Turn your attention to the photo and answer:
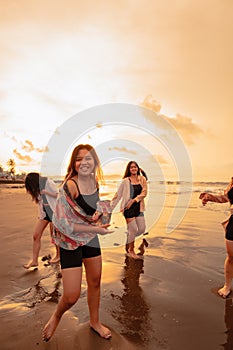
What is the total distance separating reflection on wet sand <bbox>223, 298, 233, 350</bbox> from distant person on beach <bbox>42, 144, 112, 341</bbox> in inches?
53.3

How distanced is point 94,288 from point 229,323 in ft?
6.00

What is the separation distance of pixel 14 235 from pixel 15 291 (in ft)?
14.3

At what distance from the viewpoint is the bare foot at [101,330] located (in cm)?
318

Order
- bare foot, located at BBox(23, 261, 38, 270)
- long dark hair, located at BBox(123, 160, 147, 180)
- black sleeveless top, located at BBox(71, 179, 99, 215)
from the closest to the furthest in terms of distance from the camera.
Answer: black sleeveless top, located at BBox(71, 179, 99, 215)
bare foot, located at BBox(23, 261, 38, 270)
long dark hair, located at BBox(123, 160, 147, 180)

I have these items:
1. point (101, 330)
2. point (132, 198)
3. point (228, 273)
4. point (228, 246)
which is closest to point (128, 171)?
point (132, 198)

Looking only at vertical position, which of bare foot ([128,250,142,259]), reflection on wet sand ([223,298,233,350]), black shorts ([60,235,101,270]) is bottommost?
reflection on wet sand ([223,298,233,350])

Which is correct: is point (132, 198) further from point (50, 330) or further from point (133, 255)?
point (50, 330)

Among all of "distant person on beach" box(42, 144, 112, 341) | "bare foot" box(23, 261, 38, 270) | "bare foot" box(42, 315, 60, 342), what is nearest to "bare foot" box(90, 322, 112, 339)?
"distant person on beach" box(42, 144, 112, 341)

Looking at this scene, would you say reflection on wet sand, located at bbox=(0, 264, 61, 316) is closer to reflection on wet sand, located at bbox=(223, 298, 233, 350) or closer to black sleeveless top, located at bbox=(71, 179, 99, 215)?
black sleeveless top, located at bbox=(71, 179, 99, 215)

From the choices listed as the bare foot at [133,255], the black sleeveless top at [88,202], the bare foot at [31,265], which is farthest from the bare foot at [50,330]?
the bare foot at [133,255]

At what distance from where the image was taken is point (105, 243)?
7730 mm

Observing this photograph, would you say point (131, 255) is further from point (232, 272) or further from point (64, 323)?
point (64, 323)

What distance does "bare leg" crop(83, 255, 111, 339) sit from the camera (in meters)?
3.16

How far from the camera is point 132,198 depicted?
6852mm
